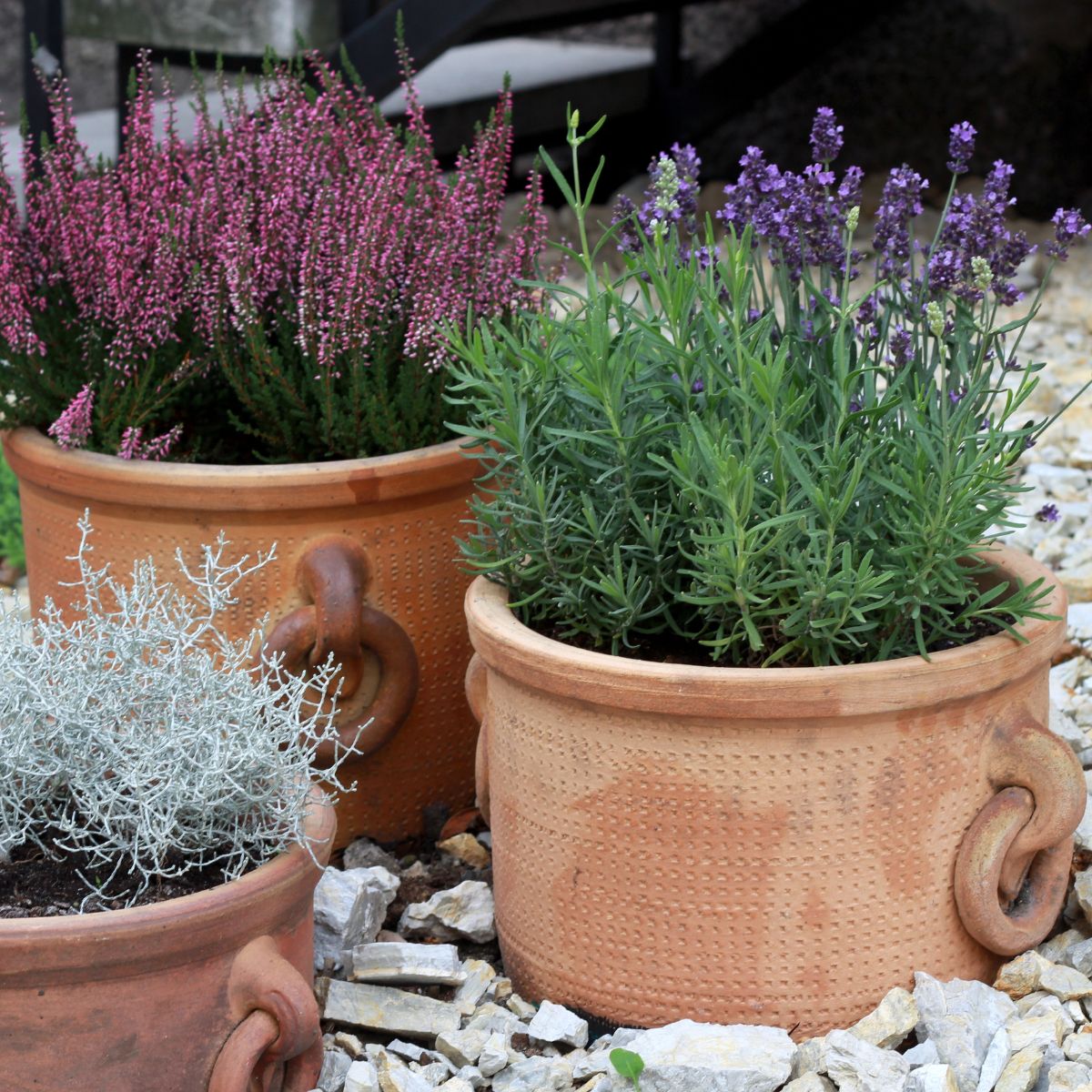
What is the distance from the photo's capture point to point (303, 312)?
242 cm

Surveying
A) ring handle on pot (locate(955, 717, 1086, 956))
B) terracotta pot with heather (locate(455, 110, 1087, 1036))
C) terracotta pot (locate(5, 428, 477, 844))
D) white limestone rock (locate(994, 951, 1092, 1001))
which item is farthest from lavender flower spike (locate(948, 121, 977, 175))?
white limestone rock (locate(994, 951, 1092, 1001))

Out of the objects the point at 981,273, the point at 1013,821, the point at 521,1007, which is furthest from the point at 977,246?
the point at 521,1007

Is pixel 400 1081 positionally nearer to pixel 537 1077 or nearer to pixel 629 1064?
pixel 537 1077

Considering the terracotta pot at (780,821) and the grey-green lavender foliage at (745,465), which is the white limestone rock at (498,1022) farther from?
the grey-green lavender foliage at (745,465)

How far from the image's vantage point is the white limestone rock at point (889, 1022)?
6.12 feet

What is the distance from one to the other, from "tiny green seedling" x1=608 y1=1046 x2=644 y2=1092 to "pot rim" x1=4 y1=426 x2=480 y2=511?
3.02 ft

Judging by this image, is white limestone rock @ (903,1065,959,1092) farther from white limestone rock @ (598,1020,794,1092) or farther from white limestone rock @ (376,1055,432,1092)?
white limestone rock @ (376,1055,432,1092)

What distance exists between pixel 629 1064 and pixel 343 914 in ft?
1.65

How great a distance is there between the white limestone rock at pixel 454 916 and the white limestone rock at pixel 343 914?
0.05 metres

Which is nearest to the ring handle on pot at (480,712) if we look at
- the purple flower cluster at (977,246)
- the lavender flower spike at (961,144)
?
the purple flower cluster at (977,246)

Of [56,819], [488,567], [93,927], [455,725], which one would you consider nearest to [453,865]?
[455,725]

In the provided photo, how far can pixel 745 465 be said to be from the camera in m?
1.77

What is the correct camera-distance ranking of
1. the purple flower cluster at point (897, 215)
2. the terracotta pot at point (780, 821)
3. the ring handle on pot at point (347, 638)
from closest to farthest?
the terracotta pot at point (780, 821) → the purple flower cluster at point (897, 215) → the ring handle on pot at point (347, 638)

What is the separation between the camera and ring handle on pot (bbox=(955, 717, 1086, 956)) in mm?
1908
